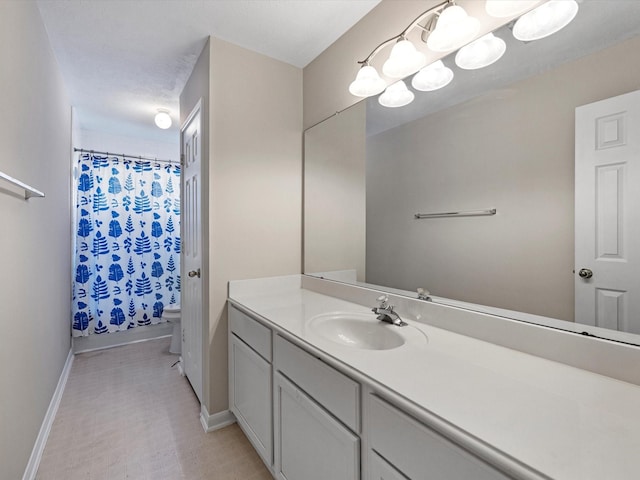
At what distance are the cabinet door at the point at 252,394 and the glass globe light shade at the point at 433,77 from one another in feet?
4.78

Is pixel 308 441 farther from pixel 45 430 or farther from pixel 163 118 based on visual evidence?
pixel 163 118

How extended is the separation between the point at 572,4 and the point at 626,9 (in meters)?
0.15

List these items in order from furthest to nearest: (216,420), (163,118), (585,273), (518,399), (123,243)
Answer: (123,243)
(163,118)
(216,420)
(585,273)
(518,399)

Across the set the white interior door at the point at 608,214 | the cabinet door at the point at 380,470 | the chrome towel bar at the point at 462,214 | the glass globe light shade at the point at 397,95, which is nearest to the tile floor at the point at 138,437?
the cabinet door at the point at 380,470

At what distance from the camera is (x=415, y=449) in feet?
2.37

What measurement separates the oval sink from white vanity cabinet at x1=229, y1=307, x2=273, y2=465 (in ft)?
0.84

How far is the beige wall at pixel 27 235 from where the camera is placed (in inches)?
46.1

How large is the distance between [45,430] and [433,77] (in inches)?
109

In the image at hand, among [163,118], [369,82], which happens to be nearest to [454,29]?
[369,82]

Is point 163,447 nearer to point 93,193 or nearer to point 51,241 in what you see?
point 51,241

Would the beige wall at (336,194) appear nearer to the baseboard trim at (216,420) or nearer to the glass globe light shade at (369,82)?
the glass globe light shade at (369,82)

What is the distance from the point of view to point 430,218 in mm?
1355

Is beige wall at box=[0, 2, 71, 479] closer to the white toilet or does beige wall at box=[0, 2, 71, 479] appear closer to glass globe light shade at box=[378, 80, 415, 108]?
the white toilet

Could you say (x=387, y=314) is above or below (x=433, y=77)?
below
